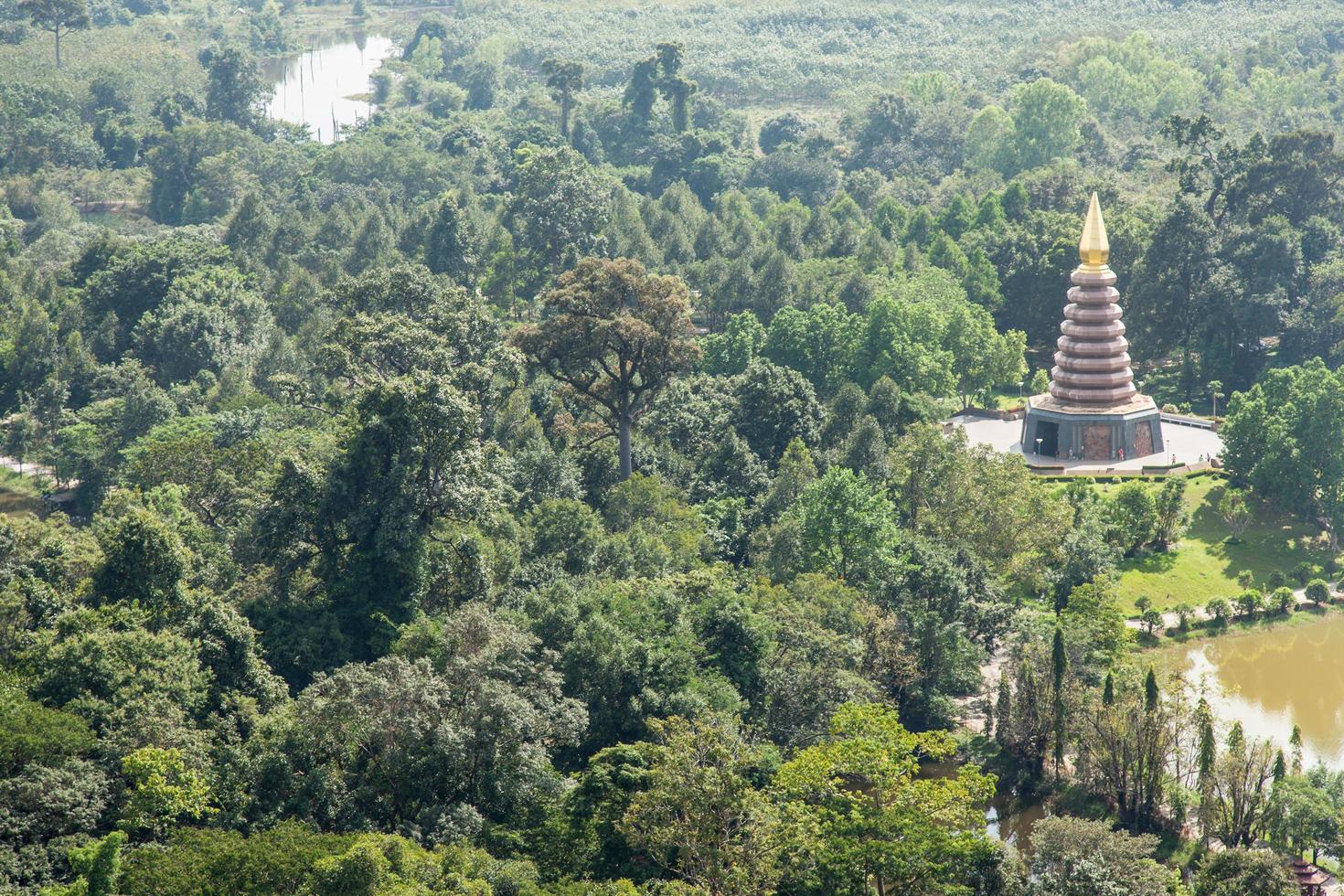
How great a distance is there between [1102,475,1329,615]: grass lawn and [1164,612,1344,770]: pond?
10.3ft

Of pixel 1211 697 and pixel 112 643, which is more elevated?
pixel 112 643

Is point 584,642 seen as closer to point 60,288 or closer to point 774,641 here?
point 774,641

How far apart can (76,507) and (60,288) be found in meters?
22.8

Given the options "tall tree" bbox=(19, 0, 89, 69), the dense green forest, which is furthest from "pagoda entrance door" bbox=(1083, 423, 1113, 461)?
"tall tree" bbox=(19, 0, 89, 69)

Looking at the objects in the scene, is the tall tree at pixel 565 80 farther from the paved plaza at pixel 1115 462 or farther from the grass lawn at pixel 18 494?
the grass lawn at pixel 18 494

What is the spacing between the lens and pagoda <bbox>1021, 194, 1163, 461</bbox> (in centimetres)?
8612

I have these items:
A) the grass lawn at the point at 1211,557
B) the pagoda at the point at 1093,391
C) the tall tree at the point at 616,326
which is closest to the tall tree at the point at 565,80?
the pagoda at the point at 1093,391

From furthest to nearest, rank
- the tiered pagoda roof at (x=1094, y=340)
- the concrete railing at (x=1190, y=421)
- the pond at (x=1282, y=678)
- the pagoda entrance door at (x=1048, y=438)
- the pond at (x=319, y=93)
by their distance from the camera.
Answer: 1. the pond at (x=319, y=93)
2. the concrete railing at (x=1190, y=421)
3. the tiered pagoda roof at (x=1094, y=340)
4. the pagoda entrance door at (x=1048, y=438)
5. the pond at (x=1282, y=678)

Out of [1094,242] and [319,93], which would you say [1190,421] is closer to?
[1094,242]

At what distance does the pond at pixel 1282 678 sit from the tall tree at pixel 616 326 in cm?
2111

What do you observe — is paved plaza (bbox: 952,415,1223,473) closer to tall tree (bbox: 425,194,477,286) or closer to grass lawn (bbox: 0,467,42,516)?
tall tree (bbox: 425,194,477,286)

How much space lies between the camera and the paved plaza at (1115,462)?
85.3 metres

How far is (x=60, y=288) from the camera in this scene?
100375 millimetres

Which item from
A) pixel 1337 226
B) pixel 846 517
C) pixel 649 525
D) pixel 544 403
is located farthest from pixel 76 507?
pixel 1337 226
